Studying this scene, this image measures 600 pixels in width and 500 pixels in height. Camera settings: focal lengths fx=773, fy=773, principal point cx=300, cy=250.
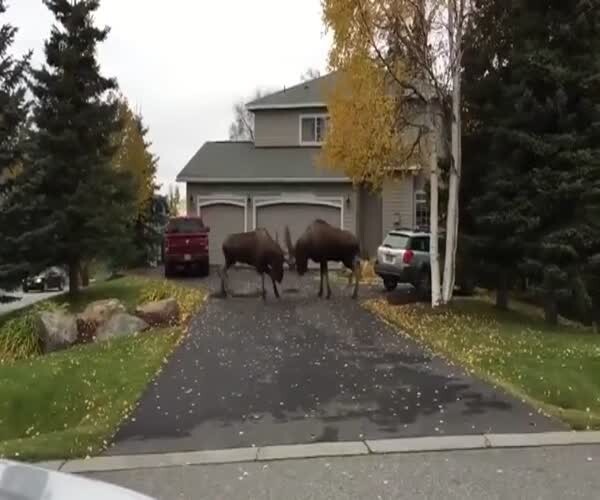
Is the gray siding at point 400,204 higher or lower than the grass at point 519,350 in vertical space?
higher

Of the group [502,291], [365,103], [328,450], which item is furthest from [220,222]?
[328,450]

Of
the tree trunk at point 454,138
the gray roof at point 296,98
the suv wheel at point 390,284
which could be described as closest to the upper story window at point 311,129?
the gray roof at point 296,98

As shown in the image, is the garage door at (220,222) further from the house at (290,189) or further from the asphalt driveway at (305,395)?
the asphalt driveway at (305,395)

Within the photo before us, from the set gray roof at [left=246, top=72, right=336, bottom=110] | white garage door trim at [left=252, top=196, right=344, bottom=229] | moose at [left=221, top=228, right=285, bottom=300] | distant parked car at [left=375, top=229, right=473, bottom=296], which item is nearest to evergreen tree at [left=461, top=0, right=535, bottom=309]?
distant parked car at [left=375, top=229, right=473, bottom=296]

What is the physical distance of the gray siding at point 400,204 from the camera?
1164 inches

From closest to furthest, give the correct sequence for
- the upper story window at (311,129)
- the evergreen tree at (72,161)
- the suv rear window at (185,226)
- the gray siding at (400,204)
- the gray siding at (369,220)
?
the evergreen tree at (72,161)
the suv rear window at (185,226)
the gray siding at (400,204)
the gray siding at (369,220)
the upper story window at (311,129)

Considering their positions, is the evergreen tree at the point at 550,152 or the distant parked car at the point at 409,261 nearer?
the evergreen tree at the point at 550,152

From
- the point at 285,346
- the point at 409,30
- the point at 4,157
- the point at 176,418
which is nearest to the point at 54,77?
the point at 4,157

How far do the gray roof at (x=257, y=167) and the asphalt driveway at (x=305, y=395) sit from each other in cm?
1586

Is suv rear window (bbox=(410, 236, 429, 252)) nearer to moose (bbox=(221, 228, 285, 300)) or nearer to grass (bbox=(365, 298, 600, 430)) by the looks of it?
grass (bbox=(365, 298, 600, 430))

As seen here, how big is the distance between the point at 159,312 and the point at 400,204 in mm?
15726

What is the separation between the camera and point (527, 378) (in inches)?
406

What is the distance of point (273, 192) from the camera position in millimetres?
30422

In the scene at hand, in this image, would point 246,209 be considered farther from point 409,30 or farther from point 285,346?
point 285,346
